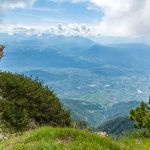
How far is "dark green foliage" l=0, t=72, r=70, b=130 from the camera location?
78.3 ft

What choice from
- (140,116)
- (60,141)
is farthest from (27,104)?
(60,141)

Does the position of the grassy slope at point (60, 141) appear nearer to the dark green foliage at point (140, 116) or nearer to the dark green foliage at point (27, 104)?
the dark green foliage at point (140, 116)

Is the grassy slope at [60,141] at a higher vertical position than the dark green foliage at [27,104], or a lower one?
A: higher

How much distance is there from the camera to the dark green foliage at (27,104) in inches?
939

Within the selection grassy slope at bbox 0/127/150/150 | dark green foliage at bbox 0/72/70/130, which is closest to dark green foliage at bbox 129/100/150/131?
grassy slope at bbox 0/127/150/150

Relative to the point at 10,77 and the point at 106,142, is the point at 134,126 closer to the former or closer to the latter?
the point at 106,142

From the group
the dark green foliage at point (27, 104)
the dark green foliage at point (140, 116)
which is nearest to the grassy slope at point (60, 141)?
the dark green foliage at point (140, 116)

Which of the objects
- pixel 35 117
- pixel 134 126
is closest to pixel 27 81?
pixel 35 117

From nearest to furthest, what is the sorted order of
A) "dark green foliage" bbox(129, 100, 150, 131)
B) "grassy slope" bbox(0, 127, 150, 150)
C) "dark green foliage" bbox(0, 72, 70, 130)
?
"grassy slope" bbox(0, 127, 150, 150)
"dark green foliage" bbox(129, 100, 150, 131)
"dark green foliage" bbox(0, 72, 70, 130)

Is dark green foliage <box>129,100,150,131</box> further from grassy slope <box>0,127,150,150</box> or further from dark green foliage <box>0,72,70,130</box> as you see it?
dark green foliage <box>0,72,70,130</box>

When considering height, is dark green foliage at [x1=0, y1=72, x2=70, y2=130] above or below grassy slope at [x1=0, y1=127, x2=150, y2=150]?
below

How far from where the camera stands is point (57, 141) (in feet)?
31.2

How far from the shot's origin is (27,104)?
2559cm

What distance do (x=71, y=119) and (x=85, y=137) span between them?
19480 millimetres
